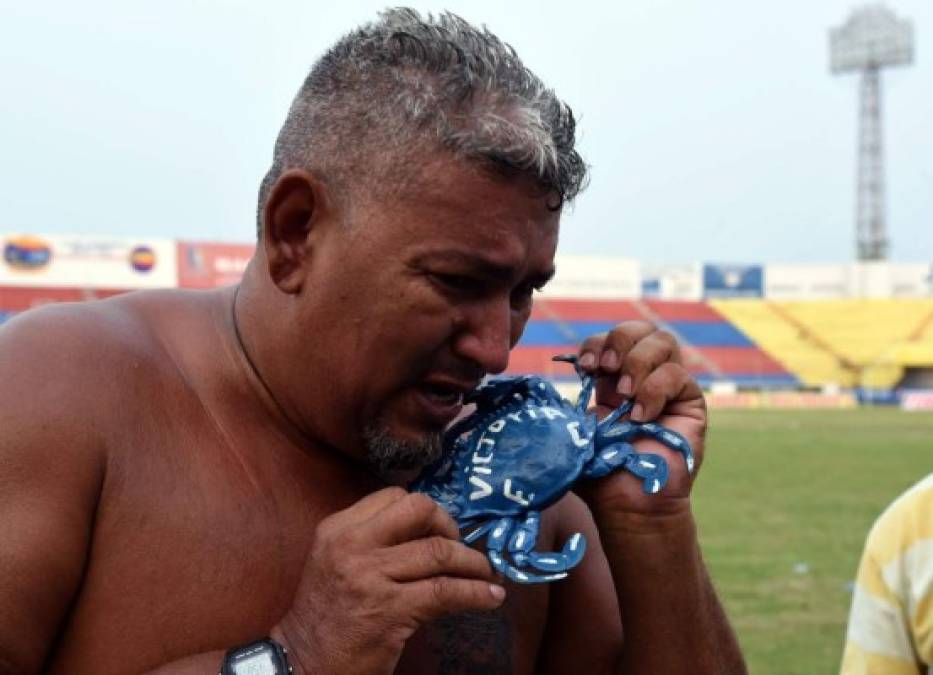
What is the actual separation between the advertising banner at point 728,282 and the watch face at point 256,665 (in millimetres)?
60052

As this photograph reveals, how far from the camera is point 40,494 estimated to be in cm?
152

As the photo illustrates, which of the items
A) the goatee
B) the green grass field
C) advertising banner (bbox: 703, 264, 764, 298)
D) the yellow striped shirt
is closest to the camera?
the goatee

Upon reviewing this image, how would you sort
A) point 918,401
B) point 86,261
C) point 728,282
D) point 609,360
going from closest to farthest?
1. point 609,360
2. point 918,401
3. point 86,261
4. point 728,282

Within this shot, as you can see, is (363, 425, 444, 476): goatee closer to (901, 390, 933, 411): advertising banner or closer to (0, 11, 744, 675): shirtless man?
(0, 11, 744, 675): shirtless man

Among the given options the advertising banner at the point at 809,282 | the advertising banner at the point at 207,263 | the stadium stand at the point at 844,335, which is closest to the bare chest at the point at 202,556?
the advertising banner at the point at 207,263

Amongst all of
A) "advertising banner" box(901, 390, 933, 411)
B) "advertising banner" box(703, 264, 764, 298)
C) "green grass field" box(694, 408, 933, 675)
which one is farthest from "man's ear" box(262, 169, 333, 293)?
"advertising banner" box(703, 264, 764, 298)

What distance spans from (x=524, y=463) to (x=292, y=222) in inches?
21.5

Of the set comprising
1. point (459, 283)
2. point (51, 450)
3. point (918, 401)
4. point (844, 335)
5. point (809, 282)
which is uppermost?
point (459, 283)

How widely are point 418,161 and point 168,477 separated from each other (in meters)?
0.64

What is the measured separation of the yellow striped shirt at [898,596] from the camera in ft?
7.59

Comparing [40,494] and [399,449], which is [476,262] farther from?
[40,494]

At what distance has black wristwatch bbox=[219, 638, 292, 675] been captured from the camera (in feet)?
5.01

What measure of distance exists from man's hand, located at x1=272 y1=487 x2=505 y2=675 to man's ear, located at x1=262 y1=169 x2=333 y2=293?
42 centimetres

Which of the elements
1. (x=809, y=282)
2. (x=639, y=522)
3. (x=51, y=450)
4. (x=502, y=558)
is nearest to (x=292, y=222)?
(x=51, y=450)
